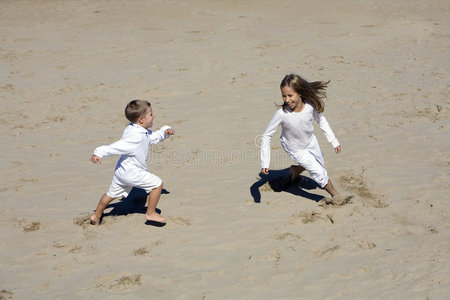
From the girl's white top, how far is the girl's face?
6 cm

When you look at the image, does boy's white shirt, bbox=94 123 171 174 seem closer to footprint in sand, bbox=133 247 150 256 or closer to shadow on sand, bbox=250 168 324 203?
footprint in sand, bbox=133 247 150 256

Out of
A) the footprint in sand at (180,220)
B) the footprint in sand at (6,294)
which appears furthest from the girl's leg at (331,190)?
the footprint in sand at (6,294)

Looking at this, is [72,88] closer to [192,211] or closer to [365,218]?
[192,211]

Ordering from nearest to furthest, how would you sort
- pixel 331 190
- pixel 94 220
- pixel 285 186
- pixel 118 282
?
pixel 118 282
pixel 94 220
pixel 331 190
pixel 285 186

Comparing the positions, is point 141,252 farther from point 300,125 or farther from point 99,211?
point 300,125

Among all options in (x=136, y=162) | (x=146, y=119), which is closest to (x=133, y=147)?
(x=136, y=162)

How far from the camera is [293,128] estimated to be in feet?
17.3

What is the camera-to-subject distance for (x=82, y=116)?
8.03m

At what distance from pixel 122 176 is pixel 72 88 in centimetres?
454

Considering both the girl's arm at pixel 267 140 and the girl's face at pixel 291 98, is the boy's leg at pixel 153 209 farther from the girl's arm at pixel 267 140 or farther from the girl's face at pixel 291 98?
the girl's face at pixel 291 98

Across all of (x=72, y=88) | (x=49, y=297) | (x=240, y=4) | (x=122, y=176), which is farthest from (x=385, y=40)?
(x=49, y=297)

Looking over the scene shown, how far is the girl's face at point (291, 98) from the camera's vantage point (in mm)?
5098

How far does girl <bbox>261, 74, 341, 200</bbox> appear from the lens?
202 inches

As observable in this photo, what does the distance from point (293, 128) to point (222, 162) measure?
61.9 inches
